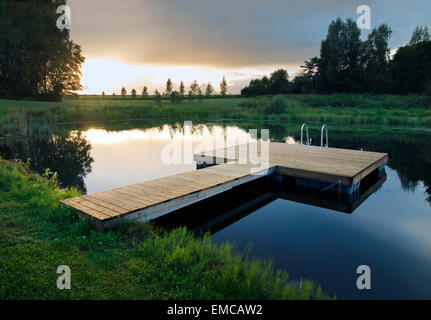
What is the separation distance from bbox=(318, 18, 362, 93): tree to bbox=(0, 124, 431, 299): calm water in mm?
26097

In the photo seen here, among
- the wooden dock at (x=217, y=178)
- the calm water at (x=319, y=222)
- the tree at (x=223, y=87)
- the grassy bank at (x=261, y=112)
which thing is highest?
the tree at (x=223, y=87)

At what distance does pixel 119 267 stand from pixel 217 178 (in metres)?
3.08

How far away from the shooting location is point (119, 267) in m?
2.98

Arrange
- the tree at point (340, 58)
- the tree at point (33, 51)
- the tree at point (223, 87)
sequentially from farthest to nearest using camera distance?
the tree at point (223, 87) → the tree at point (340, 58) → the tree at point (33, 51)

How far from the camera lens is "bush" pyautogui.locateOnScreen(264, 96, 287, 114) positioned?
80.5 feet

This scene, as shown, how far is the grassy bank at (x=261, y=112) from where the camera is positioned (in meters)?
17.7

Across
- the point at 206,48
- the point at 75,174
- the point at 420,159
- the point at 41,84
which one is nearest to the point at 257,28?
the point at 206,48

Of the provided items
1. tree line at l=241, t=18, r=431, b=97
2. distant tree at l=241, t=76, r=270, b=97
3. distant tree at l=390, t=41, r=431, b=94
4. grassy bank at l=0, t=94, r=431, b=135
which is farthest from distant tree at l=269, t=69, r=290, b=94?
distant tree at l=390, t=41, r=431, b=94

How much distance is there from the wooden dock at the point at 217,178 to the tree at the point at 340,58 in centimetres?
2895

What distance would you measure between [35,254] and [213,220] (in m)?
2.84

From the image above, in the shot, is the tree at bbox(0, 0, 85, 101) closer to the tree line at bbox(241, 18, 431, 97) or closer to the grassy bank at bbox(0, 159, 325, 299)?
the tree line at bbox(241, 18, 431, 97)

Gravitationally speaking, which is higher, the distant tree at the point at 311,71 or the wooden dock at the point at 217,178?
the distant tree at the point at 311,71

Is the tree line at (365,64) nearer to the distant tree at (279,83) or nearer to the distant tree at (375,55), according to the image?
the distant tree at (375,55)

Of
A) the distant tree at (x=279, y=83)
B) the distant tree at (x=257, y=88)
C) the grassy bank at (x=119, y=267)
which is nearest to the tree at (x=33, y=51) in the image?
the distant tree at (x=279, y=83)
